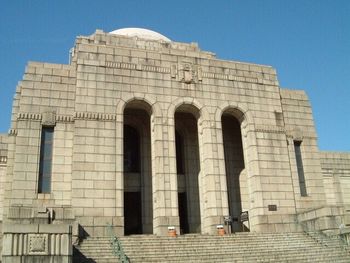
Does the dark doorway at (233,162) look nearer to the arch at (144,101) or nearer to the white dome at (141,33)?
the arch at (144,101)

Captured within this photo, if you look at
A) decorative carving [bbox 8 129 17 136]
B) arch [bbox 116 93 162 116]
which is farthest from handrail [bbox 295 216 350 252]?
decorative carving [bbox 8 129 17 136]

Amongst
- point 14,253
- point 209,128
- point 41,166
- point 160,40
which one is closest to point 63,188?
point 41,166

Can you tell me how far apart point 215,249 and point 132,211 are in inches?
354

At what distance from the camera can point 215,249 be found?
18.8 m

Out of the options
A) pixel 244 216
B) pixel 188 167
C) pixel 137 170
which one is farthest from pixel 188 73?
pixel 244 216

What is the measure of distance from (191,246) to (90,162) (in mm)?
7150

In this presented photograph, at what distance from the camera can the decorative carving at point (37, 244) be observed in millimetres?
14797

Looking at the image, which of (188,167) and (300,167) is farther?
(300,167)

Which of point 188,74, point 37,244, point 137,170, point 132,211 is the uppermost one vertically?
point 188,74

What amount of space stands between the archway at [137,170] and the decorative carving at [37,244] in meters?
10.2

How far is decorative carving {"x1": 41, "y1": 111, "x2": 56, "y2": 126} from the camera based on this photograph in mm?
22364

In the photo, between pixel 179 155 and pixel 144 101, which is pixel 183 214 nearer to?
pixel 179 155

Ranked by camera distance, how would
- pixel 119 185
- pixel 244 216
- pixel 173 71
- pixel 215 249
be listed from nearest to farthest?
pixel 215 249 → pixel 119 185 → pixel 244 216 → pixel 173 71

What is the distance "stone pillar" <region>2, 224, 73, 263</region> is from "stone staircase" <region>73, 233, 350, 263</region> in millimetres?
1454
